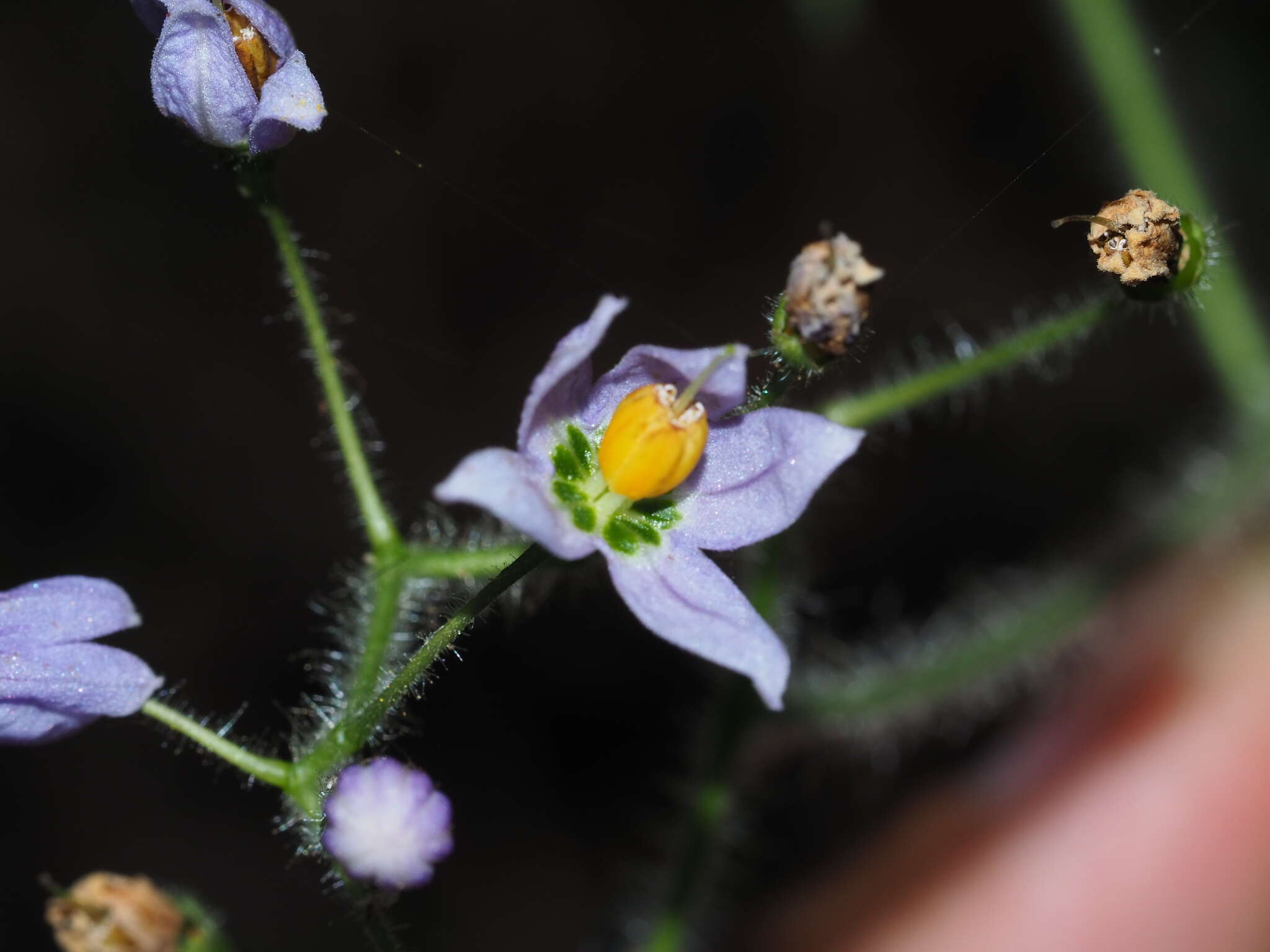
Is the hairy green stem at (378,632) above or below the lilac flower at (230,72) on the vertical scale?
below

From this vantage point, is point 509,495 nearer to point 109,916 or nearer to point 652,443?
point 652,443

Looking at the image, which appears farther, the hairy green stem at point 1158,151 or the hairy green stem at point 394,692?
the hairy green stem at point 1158,151

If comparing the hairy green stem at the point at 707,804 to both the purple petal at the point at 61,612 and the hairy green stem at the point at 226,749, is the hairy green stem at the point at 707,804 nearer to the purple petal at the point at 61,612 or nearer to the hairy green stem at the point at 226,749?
the hairy green stem at the point at 226,749

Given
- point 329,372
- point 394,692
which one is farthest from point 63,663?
point 329,372

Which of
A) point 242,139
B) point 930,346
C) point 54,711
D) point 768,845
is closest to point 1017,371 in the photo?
point 930,346

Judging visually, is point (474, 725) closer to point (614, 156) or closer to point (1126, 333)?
point (614, 156)

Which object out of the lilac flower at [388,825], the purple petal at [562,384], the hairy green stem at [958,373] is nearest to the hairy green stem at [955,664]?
the hairy green stem at [958,373]

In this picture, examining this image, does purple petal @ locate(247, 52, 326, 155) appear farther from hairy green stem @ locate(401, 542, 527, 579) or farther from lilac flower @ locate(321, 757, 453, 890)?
lilac flower @ locate(321, 757, 453, 890)
